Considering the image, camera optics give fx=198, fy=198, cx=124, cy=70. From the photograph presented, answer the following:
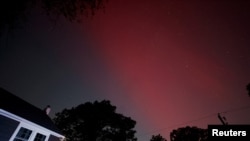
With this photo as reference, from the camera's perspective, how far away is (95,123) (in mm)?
42406

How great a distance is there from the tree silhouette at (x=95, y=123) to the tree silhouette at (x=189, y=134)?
31.3 meters

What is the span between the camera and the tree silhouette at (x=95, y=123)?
4147 cm

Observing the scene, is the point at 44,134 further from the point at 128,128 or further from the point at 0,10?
the point at 128,128

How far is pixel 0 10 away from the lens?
4.51 meters

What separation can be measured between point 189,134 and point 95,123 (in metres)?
39.1

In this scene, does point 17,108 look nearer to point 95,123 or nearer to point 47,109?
point 47,109

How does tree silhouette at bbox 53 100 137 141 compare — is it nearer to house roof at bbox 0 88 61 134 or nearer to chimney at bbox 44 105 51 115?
chimney at bbox 44 105 51 115

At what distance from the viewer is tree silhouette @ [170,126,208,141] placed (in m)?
65.3

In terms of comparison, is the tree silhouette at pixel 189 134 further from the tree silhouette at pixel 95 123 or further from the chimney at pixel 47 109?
the chimney at pixel 47 109

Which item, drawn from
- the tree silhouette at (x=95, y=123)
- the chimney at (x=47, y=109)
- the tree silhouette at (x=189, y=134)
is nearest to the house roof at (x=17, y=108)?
the chimney at (x=47, y=109)

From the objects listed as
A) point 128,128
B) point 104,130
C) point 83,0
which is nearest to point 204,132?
point 128,128

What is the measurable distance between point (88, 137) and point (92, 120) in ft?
11.8

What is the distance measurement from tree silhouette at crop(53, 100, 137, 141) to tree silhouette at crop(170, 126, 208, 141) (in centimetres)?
3133

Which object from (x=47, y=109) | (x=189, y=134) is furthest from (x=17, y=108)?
(x=189, y=134)
